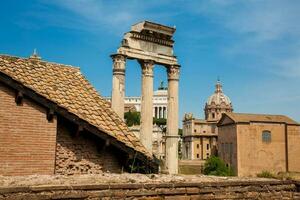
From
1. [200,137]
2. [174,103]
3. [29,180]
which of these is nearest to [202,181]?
[29,180]

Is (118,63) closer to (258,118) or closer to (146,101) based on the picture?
(146,101)

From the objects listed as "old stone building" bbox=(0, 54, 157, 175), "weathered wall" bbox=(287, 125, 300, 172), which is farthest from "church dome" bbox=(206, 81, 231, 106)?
"old stone building" bbox=(0, 54, 157, 175)

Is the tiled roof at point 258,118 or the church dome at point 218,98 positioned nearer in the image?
the tiled roof at point 258,118

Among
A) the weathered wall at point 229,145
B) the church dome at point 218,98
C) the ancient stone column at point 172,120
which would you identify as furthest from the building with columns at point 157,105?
the ancient stone column at point 172,120

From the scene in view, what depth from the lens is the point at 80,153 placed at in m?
9.10

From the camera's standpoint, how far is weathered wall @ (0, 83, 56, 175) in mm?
7770

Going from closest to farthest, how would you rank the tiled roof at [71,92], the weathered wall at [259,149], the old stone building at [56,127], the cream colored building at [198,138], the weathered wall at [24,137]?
1. the weathered wall at [24,137]
2. the old stone building at [56,127]
3. the tiled roof at [71,92]
4. the weathered wall at [259,149]
5. the cream colored building at [198,138]

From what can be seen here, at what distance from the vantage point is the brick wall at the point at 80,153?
28.7 feet

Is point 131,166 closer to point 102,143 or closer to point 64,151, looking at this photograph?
point 102,143

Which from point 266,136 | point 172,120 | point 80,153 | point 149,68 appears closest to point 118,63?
point 149,68

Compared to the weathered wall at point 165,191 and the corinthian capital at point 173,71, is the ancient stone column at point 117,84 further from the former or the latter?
the weathered wall at point 165,191

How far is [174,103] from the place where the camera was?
18.5 meters

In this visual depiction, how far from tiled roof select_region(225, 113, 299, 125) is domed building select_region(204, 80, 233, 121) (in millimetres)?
29799

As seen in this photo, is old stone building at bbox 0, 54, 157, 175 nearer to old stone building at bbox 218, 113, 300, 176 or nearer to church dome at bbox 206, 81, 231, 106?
old stone building at bbox 218, 113, 300, 176
